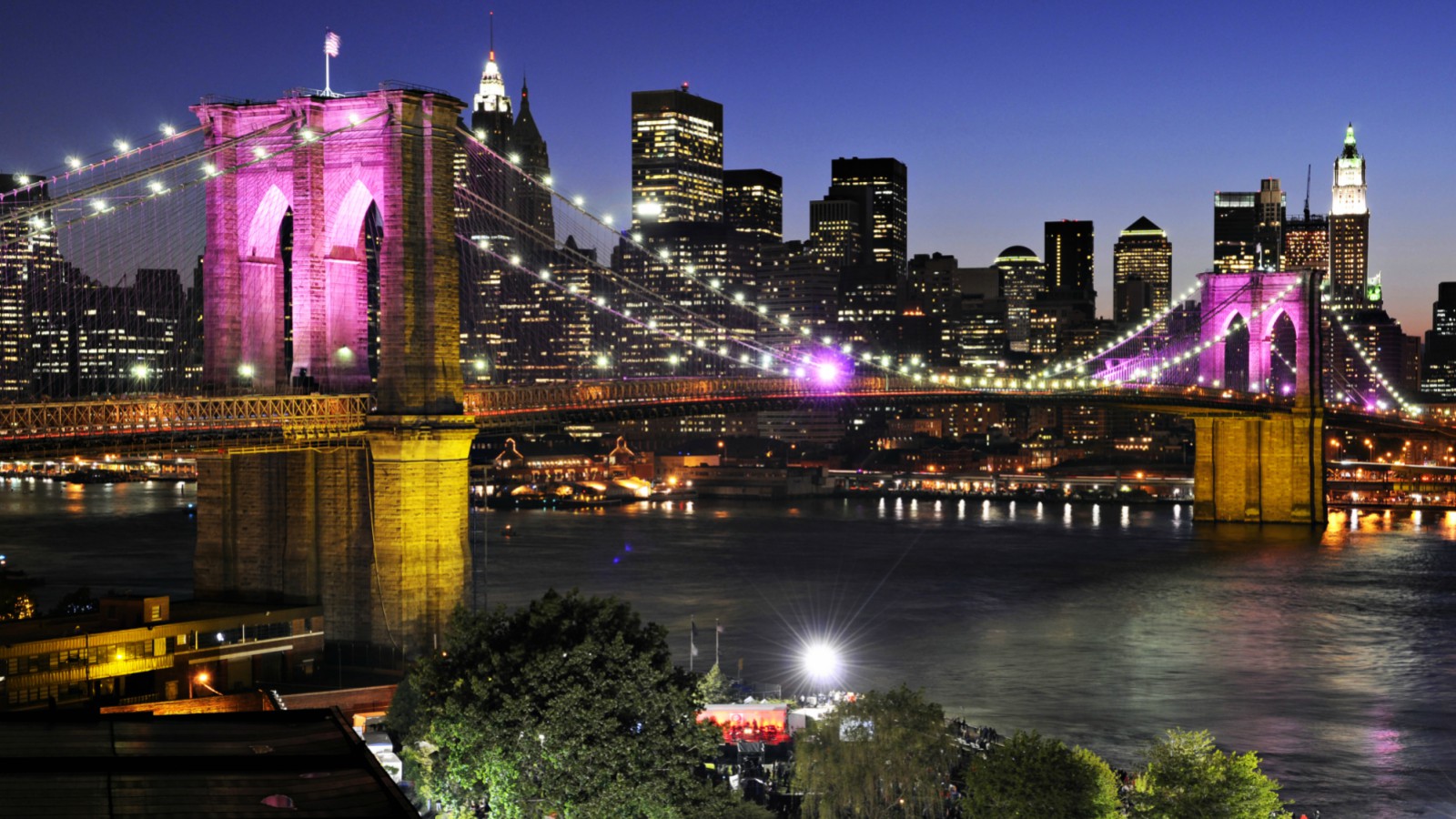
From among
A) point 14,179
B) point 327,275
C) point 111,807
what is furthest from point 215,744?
point 14,179

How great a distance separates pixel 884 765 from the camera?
19531 mm

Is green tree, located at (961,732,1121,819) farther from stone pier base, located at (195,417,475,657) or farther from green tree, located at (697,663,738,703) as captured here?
stone pier base, located at (195,417,475,657)

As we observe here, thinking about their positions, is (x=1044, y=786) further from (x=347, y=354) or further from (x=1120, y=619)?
(x=1120, y=619)

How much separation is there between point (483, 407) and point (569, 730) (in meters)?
18.5

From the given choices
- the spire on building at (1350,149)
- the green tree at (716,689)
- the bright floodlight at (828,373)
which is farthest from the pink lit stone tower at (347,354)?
the spire on building at (1350,149)

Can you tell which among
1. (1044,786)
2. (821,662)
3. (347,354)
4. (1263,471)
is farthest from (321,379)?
(1263,471)

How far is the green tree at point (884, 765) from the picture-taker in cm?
1952

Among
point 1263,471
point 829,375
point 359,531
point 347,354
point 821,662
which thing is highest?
point 829,375

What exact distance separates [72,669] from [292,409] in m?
5.38

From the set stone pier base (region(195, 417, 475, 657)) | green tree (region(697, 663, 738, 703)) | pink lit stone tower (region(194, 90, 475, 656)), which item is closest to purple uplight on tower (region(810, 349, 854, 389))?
pink lit stone tower (region(194, 90, 475, 656))

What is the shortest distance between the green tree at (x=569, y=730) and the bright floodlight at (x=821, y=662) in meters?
10.9

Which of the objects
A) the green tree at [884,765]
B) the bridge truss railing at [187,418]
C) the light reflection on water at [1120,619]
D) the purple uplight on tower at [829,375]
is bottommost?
the light reflection on water at [1120,619]

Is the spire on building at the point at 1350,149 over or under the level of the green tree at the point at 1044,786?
over

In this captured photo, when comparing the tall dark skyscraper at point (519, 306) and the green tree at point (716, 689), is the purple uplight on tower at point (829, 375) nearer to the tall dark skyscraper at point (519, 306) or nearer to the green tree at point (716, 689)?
the tall dark skyscraper at point (519, 306)
